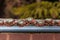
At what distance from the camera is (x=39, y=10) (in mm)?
1567

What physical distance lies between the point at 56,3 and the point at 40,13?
196mm

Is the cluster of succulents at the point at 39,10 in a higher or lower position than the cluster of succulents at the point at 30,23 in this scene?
higher

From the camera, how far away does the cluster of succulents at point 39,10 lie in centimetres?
156

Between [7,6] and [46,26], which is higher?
[7,6]

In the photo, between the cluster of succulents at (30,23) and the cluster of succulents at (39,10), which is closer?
the cluster of succulents at (30,23)

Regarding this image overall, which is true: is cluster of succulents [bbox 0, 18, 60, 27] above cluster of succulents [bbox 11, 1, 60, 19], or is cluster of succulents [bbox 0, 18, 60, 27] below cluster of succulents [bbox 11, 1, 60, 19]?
below

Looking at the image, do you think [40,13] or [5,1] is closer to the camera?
[40,13]

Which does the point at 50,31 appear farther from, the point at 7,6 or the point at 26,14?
the point at 7,6

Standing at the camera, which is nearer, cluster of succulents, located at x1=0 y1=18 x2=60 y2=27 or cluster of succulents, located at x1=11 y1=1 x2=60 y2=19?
cluster of succulents, located at x1=0 y1=18 x2=60 y2=27

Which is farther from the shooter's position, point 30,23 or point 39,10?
point 39,10

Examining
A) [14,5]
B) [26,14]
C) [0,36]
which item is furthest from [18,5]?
[0,36]

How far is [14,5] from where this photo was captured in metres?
1.72

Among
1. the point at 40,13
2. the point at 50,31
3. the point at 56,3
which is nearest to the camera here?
the point at 50,31

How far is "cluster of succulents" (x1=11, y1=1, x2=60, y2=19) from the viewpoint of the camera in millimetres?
1556
